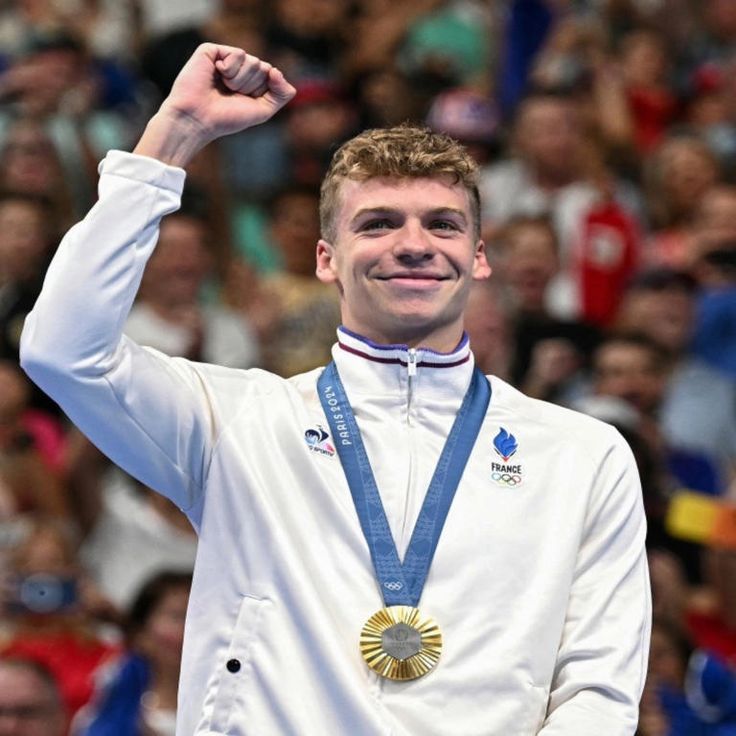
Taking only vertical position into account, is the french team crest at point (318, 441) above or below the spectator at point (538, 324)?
above

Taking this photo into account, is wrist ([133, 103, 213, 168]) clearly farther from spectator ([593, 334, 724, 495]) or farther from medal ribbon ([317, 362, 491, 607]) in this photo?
spectator ([593, 334, 724, 495])

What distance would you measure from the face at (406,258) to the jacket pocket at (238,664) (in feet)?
2.32

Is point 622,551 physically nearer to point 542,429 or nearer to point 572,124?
point 542,429

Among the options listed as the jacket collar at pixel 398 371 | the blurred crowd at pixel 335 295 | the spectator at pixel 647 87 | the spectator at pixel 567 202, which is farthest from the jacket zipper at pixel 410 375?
the spectator at pixel 647 87

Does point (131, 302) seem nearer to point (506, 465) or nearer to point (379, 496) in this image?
point (379, 496)

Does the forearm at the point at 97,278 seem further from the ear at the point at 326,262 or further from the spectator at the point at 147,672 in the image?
the spectator at the point at 147,672

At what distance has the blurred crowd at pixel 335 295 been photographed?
7418 millimetres

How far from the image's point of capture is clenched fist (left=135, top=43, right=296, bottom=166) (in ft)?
12.8

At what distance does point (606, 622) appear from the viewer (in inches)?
154

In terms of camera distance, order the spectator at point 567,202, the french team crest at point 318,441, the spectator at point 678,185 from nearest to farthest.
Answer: the french team crest at point 318,441 < the spectator at point 567,202 < the spectator at point 678,185

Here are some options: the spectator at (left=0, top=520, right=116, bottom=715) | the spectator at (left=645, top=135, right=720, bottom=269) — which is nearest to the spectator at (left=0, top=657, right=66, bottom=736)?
the spectator at (left=0, top=520, right=116, bottom=715)

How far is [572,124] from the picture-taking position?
1035 centimetres

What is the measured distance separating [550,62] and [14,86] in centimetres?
331

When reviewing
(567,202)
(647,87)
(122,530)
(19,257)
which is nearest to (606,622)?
(122,530)
